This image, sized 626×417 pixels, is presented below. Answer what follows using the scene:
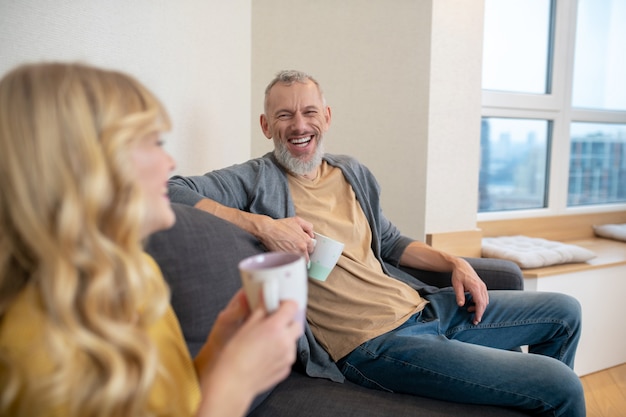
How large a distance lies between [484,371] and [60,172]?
108cm

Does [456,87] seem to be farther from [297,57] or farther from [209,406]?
[209,406]

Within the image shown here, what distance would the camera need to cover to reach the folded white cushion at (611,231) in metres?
2.86

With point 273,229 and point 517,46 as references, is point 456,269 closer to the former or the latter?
point 273,229

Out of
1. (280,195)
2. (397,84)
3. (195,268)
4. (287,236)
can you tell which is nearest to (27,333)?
(195,268)

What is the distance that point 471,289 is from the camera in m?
1.55

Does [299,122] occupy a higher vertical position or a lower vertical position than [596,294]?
higher

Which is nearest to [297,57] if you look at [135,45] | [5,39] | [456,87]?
[456,87]

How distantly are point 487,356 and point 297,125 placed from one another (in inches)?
36.6

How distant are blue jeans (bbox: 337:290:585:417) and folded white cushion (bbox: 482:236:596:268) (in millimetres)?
608

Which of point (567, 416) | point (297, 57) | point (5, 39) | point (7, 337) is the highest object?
point (297, 57)

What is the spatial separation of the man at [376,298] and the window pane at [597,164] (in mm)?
1807

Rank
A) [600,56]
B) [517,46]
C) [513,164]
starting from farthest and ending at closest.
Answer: [600,56] < [513,164] < [517,46]

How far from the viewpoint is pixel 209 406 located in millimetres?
629

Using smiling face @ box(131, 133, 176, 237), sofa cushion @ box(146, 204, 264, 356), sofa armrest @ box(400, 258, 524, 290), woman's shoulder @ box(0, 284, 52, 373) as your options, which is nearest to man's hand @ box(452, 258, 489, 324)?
sofa armrest @ box(400, 258, 524, 290)
